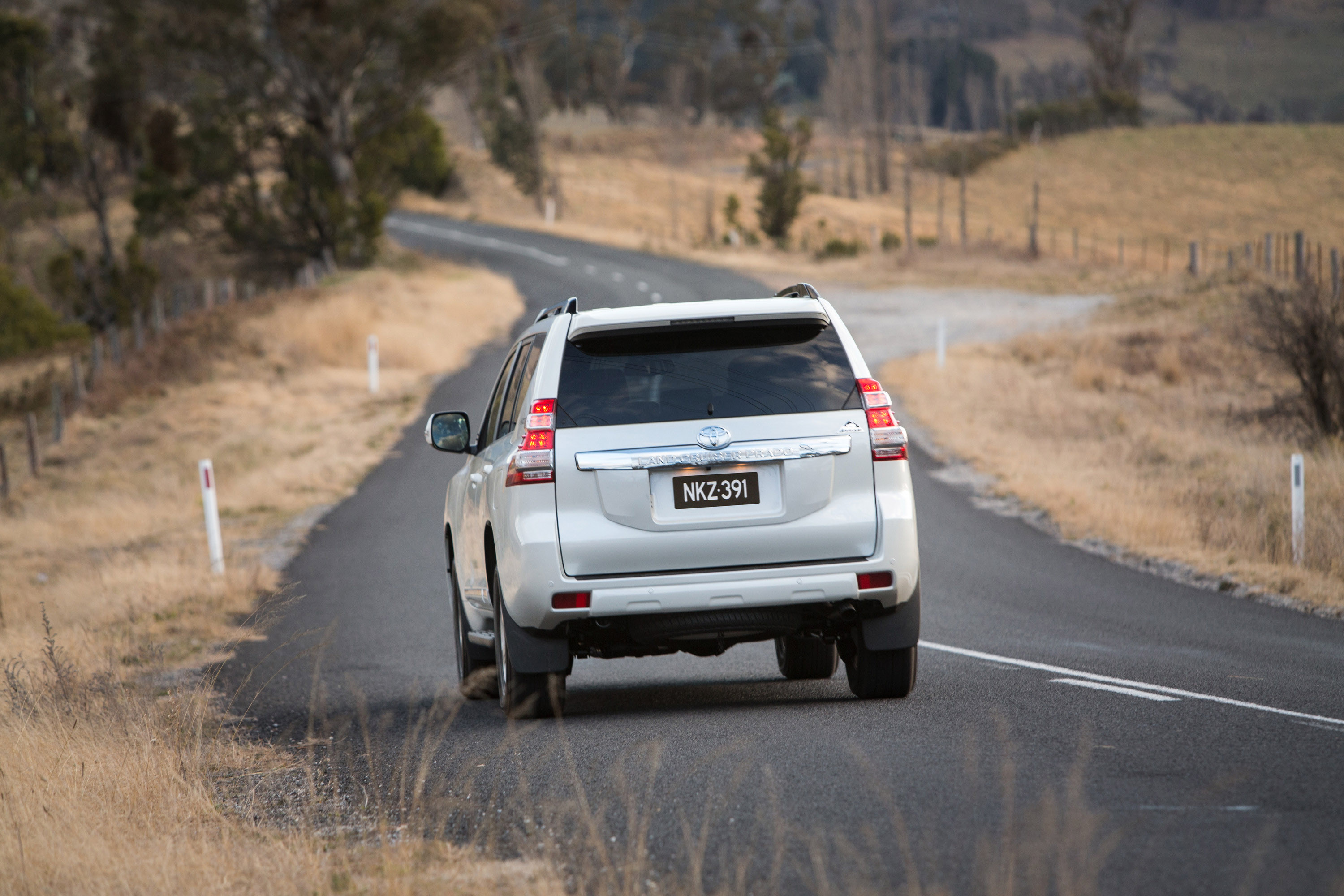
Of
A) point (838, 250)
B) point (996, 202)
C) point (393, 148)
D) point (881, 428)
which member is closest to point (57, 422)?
point (393, 148)

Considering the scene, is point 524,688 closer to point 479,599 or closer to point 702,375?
point 479,599

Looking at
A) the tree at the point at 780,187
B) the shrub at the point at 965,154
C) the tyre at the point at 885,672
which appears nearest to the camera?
the tyre at the point at 885,672

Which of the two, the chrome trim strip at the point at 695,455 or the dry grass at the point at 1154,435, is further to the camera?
the dry grass at the point at 1154,435

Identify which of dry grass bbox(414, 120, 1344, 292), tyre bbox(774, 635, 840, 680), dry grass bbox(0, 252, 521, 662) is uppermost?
tyre bbox(774, 635, 840, 680)

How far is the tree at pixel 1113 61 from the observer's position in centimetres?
12344

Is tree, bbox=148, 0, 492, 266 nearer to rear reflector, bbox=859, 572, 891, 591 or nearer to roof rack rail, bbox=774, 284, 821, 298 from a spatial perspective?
A: roof rack rail, bbox=774, 284, 821, 298

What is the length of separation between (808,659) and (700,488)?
2.46 meters

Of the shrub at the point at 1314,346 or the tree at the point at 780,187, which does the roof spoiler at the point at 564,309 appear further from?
the tree at the point at 780,187

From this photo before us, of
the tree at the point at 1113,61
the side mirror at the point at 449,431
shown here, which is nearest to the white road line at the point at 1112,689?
the side mirror at the point at 449,431

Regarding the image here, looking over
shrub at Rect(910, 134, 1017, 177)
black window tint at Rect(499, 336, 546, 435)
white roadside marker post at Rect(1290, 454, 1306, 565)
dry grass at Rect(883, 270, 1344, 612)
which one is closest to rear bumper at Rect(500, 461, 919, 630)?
black window tint at Rect(499, 336, 546, 435)

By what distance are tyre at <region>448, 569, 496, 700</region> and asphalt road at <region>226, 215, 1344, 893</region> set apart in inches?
11.9

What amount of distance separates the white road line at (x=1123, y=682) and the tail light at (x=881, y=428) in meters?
2.08

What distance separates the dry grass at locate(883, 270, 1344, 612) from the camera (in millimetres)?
14031

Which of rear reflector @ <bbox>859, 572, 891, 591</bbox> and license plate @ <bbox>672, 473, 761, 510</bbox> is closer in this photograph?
license plate @ <bbox>672, 473, 761, 510</bbox>
